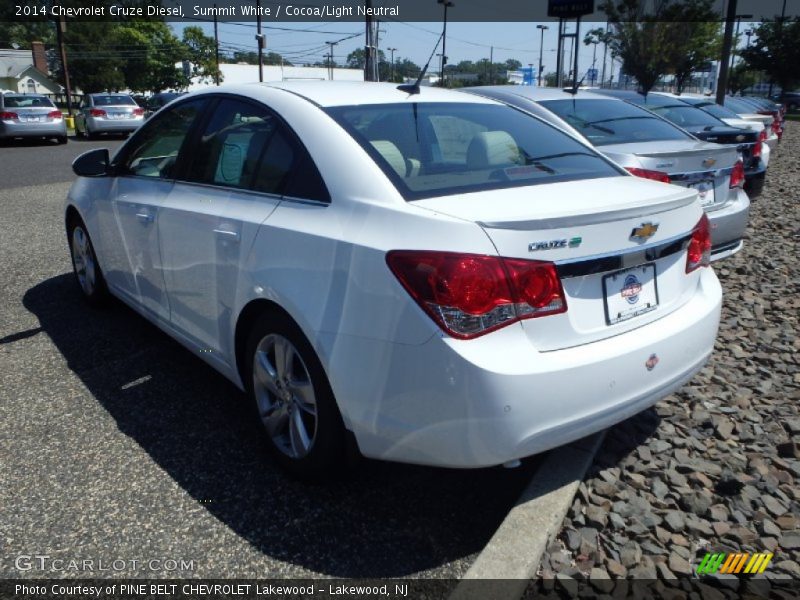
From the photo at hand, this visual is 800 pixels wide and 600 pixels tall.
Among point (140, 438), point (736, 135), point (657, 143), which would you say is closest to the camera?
point (140, 438)

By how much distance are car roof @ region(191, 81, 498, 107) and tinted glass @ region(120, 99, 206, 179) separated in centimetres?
20

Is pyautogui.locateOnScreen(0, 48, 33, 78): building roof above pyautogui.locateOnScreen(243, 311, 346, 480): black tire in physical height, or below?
above

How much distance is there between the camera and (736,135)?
827cm

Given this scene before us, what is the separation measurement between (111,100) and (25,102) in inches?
123

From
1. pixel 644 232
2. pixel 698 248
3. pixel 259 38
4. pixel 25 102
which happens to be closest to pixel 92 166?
pixel 644 232

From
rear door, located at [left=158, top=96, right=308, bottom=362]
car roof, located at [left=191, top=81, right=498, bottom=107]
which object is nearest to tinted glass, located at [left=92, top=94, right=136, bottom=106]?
car roof, located at [left=191, top=81, right=498, bottom=107]

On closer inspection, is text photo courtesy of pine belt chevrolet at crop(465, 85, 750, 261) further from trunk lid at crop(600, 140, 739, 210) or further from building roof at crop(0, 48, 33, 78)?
building roof at crop(0, 48, 33, 78)

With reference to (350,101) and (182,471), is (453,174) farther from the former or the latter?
(182,471)

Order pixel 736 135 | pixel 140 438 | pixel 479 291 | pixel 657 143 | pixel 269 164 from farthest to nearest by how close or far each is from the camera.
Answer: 1. pixel 736 135
2. pixel 657 143
3. pixel 140 438
4. pixel 269 164
5. pixel 479 291

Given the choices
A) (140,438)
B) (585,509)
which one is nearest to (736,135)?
(585,509)

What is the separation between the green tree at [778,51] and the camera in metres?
48.8

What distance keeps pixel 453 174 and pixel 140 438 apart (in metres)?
1.93

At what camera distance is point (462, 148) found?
123 inches

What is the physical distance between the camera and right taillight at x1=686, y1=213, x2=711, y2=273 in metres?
2.88
